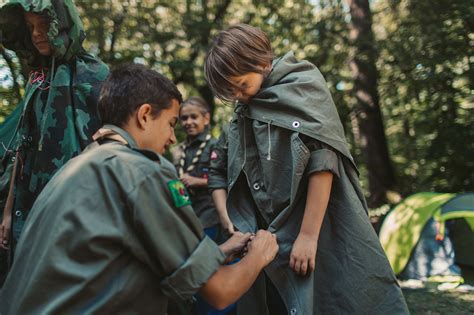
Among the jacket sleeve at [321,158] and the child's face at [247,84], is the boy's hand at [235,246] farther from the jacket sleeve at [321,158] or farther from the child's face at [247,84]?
the child's face at [247,84]

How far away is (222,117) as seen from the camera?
11.0 m

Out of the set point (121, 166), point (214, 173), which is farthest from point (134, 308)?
point (214, 173)

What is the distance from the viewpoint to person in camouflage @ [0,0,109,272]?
2525 mm

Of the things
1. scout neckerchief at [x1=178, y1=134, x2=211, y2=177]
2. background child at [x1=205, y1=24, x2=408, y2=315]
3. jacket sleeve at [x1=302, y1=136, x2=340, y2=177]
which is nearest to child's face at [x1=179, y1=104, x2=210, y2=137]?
scout neckerchief at [x1=178, y1=134, x2=211, y2=177]

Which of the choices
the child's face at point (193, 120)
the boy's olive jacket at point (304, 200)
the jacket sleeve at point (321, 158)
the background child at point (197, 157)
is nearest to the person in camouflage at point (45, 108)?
the boy's olive jacket at point (304, 200)

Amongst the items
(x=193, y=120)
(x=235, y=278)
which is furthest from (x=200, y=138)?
(x=235, y=278)

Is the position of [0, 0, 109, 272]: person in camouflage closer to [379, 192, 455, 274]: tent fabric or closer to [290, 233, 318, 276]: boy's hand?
[290, 233, 318, 276]: boy's hand

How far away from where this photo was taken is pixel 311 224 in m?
2.05

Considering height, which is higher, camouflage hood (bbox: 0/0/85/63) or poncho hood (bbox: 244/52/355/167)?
camouflage hood (bbox: 0/0/85/63)

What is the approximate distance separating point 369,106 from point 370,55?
1.15m

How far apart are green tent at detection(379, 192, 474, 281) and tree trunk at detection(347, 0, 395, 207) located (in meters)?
2.70

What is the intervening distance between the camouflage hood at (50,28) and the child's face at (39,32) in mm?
48

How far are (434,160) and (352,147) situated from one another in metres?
1.72

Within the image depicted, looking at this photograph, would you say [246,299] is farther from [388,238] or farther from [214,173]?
[388,238]
